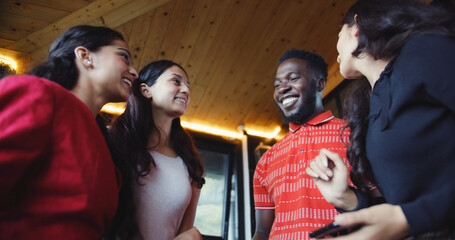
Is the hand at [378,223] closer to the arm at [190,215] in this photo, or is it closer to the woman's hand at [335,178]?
the woman's hand at [335,178]

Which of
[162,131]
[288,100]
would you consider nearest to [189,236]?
[162,131]

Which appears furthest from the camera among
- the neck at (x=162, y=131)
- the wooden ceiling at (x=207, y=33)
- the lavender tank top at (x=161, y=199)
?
the wooden ceiling at (x=207, y=33)

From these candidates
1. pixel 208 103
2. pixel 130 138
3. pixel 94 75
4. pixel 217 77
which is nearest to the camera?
pixel 94 75

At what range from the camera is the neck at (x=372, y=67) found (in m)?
0.99

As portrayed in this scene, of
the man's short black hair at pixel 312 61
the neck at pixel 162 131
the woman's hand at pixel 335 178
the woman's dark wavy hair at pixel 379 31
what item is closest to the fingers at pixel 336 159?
the woman's hand at pixel 335 178

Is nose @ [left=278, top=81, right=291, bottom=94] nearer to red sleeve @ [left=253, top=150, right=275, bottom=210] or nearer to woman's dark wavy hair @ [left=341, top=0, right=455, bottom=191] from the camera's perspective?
A: red sleeve @ [left=253, top=150, right=275, bottom=210]

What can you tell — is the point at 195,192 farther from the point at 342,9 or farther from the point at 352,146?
the point at 342,9

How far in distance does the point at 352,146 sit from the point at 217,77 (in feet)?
9.73

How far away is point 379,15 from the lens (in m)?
0.95

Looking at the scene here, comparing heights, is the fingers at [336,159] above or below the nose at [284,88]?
below

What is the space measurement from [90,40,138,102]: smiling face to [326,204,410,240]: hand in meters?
0.89

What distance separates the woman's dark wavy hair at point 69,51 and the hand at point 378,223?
94 cm

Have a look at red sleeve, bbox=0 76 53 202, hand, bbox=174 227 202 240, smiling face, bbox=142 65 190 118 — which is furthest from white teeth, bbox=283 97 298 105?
red sleeve, bbox=0 76 53 202

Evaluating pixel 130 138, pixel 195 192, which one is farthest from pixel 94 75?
pixel 195 192
